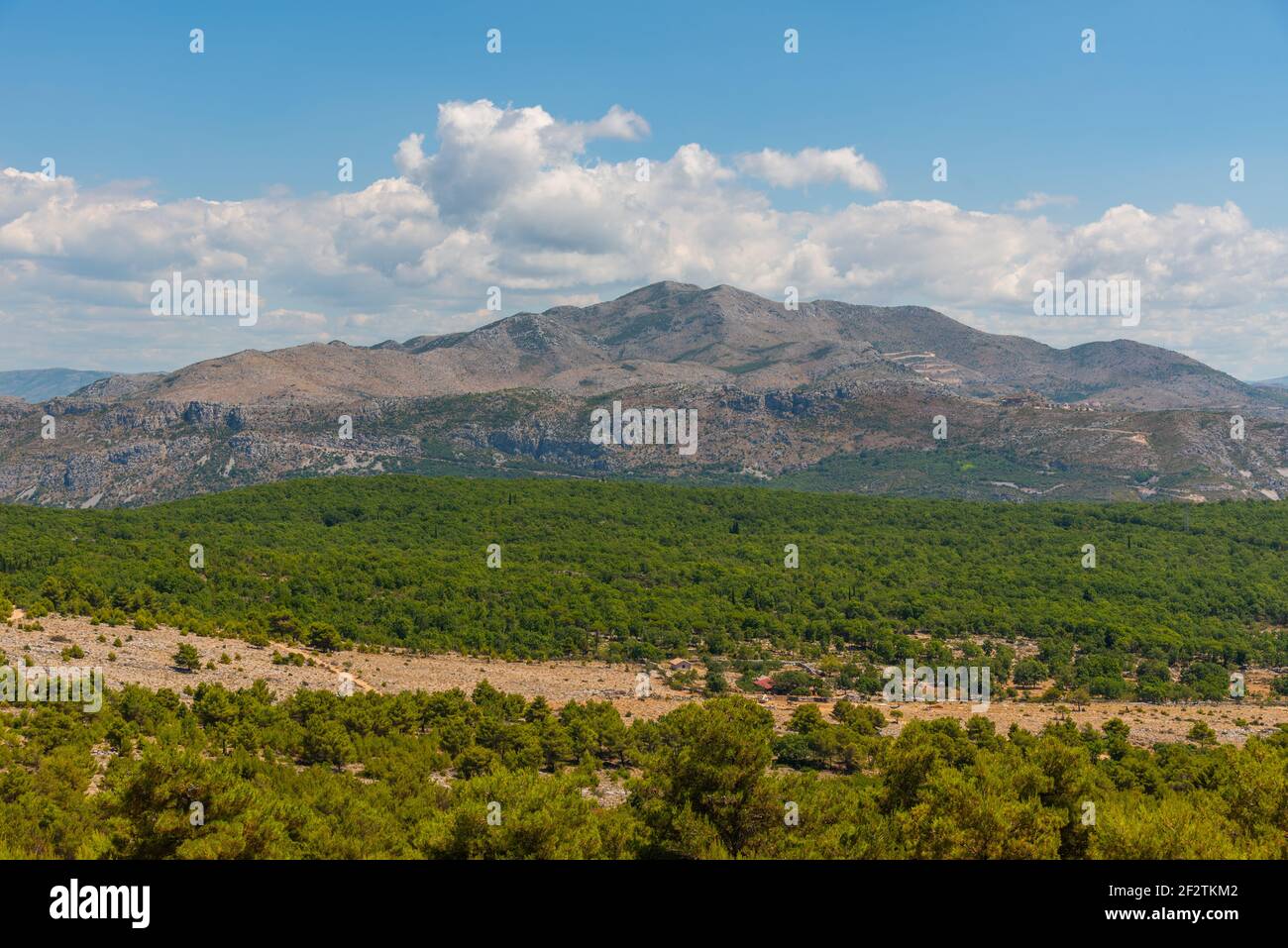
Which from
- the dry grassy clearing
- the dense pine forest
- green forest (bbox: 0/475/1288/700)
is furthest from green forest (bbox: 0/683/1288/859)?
green forest (bbox: 0/475/1288/700)

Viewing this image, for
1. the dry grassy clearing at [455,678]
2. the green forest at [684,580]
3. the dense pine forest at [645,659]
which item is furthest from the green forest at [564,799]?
the green forest at [684,580]

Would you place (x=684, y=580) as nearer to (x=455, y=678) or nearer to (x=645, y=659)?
(x=645, y=659)

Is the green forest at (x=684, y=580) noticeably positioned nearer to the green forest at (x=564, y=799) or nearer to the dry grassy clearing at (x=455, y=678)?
the dry grassy clearing at (x=455, y=678)

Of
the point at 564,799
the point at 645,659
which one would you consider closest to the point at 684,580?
the point at 645,659
